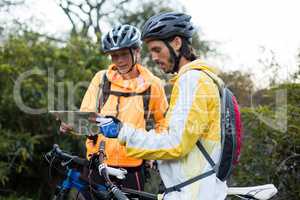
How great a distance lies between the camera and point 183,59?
2.58 m

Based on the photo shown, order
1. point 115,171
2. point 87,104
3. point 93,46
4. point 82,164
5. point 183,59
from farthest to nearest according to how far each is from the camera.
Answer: point 93,46, point 87,104, point 82,164, point 115,171, point 183,59

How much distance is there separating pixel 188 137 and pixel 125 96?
1.66 metres

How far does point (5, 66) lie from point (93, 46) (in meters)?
1.57

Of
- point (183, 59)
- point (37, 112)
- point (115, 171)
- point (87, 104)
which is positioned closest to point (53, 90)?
point (37, 112)

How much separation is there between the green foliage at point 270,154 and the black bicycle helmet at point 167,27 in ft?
9.43

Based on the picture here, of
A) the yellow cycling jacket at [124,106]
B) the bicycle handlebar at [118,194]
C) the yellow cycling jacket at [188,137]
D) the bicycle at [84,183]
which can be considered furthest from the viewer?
the yellow cycling jacket at [124,106]

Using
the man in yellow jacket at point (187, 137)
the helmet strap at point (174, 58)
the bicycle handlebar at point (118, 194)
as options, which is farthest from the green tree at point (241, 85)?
the man in yellow jacket at point (187, 137)

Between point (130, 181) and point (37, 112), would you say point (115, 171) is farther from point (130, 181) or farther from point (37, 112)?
point (37, 112)

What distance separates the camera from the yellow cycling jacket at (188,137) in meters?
2.36

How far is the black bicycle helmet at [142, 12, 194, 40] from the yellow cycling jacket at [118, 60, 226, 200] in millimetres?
251

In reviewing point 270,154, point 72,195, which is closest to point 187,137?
point 72,195

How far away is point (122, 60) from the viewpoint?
13.4 feet

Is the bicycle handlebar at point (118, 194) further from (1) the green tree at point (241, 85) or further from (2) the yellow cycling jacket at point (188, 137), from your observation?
(1) the green tree at point (241, 85)

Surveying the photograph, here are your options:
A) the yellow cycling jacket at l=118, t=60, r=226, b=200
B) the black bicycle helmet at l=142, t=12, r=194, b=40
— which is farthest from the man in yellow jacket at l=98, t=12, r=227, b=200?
the black bicycle helmet at l=142, t=12, r=194, b=40
